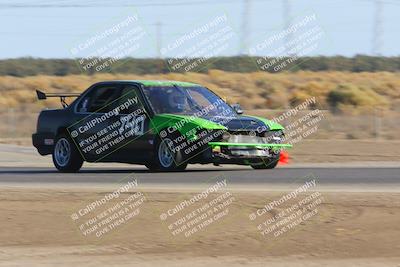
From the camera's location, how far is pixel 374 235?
39.3 feet

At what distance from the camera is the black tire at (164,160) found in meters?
19.5

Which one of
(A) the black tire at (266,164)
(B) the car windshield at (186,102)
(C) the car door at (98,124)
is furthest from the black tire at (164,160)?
(A) the black tire at (266,164)

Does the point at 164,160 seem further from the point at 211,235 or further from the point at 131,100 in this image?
the point at 211,235

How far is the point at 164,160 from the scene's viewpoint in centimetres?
1978

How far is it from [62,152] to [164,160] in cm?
228

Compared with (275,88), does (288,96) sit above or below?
above

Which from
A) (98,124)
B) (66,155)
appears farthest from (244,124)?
(66,155)

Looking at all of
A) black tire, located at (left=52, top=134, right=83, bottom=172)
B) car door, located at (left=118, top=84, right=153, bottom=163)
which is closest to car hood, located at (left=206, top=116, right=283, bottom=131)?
car door, located at (left=118, top=84, right=153, bottom=163)

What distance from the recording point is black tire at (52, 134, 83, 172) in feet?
68.3

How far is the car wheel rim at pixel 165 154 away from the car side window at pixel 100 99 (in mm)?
1407

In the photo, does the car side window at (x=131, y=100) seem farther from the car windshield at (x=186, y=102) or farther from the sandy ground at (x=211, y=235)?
the sandy ground at (x=211, y=235)

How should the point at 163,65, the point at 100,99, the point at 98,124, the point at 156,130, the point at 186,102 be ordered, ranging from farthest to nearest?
the point at 163,65, the point at 100,99, the point at 98,124, the point at 186,102, the point at 156,130

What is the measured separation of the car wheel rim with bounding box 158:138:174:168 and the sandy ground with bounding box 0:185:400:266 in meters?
4.21

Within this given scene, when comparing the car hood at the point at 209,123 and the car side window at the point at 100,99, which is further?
the car side window at the point at 100,99
